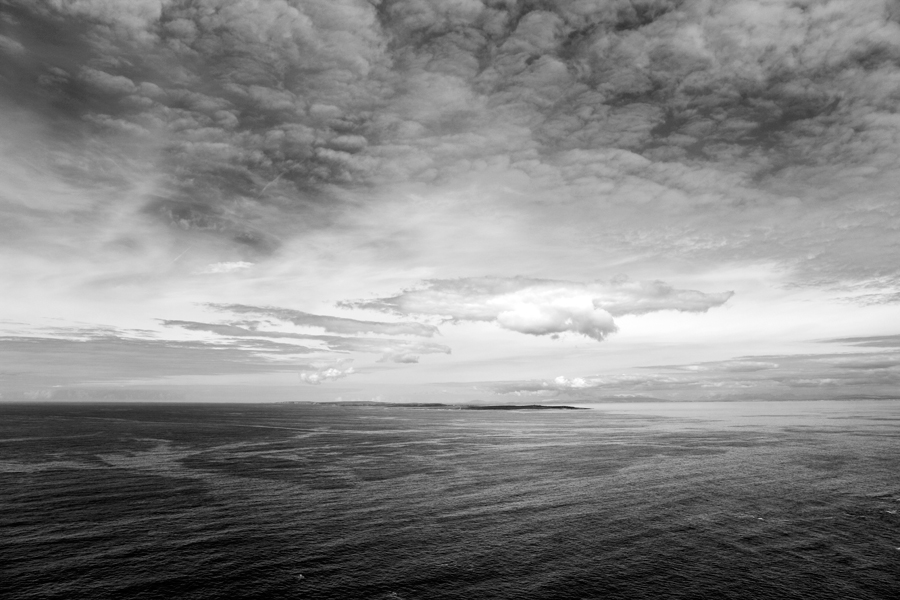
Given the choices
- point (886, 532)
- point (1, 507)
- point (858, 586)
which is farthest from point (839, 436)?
point (1, 507)

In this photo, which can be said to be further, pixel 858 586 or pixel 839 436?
pixel 839 436

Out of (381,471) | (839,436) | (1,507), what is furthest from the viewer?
(839,436)

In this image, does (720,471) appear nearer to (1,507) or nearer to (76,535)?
(76,535)

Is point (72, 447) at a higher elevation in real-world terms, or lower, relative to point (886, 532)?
higher

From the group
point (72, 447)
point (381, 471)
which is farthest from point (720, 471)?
point (72, 447)

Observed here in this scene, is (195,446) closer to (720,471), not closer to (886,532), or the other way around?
(720,471)

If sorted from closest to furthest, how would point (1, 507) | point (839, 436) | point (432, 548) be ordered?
point (432, 548) → point (1, 507) → point (839, 436)
